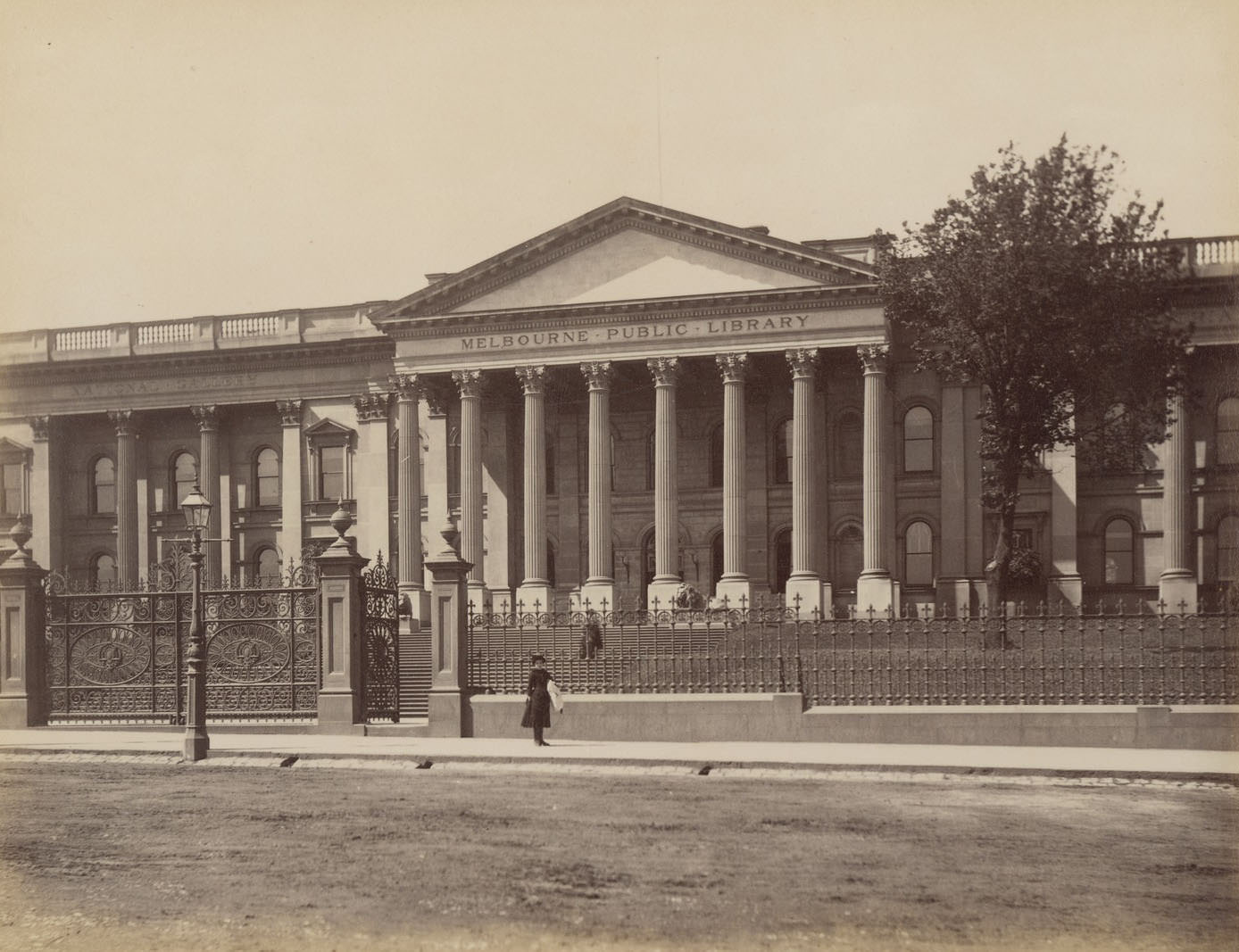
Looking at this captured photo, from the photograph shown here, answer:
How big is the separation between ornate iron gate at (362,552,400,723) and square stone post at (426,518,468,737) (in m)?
0.94

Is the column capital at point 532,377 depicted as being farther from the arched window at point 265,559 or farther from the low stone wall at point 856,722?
the low stone wall at point 856,722

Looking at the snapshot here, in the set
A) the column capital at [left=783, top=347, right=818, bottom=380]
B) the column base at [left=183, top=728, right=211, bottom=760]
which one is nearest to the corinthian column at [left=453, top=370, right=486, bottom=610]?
the column capital at [left=783, top=347, right=818, bottom=380]

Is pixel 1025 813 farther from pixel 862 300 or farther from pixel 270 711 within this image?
pixel 862 300

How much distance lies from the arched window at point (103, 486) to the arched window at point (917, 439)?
31009mm

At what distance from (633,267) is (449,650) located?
2838 centimetres

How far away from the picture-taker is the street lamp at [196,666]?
75.2 ft

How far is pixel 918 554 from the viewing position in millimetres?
56062

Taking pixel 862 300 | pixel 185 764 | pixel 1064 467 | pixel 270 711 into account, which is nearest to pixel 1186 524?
pixel 1064 467

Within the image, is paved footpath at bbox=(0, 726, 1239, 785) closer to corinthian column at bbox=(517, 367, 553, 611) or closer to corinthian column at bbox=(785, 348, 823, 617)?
corinthian column at bbox=(785, 348, 823, 617)

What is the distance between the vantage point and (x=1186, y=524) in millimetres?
53156

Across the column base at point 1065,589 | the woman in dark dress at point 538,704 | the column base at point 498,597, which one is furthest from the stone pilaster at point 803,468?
the woman in dark dress at point 538,704

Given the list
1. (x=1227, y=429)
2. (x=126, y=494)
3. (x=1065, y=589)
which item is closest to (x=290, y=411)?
(x=126, y=494)

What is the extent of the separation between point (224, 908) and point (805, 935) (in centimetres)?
441

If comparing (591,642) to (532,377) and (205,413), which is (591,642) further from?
(205,413)
